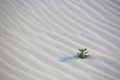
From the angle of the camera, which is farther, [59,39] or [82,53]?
[59,39]

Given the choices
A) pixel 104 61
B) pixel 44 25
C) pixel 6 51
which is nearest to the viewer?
pixel 104 61

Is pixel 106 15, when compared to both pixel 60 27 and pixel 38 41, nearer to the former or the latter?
pixel 60 27

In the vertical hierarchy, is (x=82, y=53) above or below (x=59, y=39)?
below

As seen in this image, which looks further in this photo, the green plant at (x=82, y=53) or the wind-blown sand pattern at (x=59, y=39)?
the green plant at (x=82, y=53)

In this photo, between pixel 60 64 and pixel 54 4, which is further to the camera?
pixel 54 4

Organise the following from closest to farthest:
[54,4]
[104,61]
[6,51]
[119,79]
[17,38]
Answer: [119,79] → [104,61] → [6,51] → [17,38] → [54,4]

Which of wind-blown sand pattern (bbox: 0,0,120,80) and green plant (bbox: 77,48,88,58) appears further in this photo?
green plant (bbox: 77,48,88,58)

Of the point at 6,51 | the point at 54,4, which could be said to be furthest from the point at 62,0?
the point at 6,51

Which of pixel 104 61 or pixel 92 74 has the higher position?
pixel 104 61
